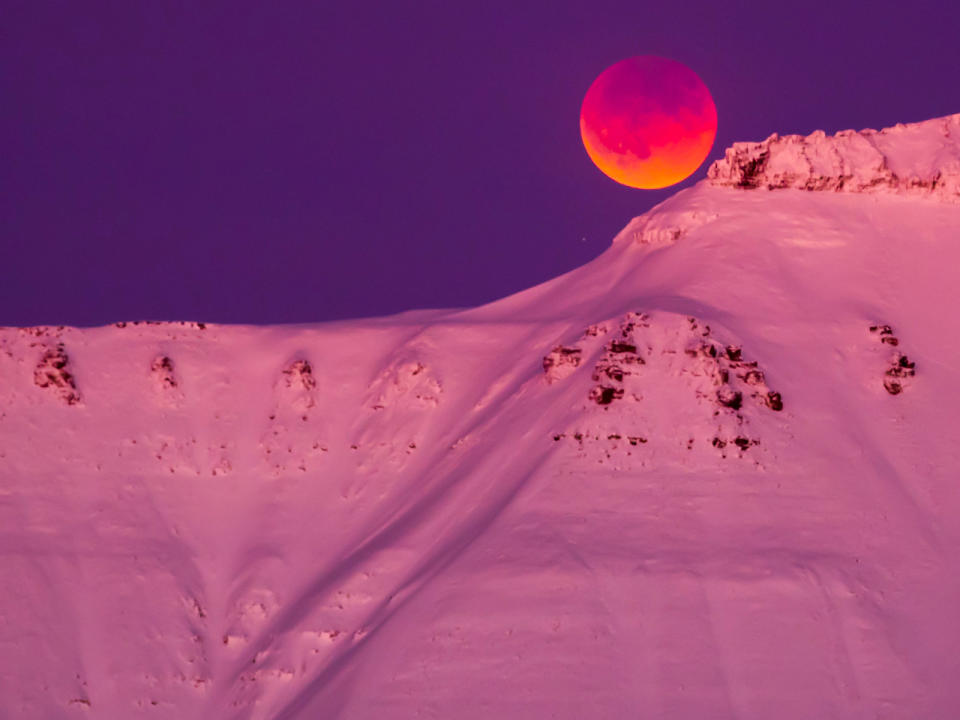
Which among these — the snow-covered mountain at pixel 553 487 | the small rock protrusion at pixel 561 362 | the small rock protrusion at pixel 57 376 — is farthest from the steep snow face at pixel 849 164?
the small rock protrusion at pixel 57 376

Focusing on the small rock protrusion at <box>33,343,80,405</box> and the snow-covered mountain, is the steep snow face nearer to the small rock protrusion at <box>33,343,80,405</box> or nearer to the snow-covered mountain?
the snow-covered mountain

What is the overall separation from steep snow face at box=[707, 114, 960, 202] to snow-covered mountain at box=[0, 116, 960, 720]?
20 centimetres

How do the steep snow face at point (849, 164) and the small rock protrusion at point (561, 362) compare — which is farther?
the steep snow face at point (849, 164)

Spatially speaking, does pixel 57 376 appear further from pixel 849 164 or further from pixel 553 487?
pixel 849 164

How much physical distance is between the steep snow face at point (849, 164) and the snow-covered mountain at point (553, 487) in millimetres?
196

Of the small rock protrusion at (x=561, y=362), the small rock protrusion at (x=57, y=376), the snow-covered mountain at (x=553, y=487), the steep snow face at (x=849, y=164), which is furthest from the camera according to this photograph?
the steep snow face at (x=849, y=164)

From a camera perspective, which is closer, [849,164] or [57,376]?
[57,376]

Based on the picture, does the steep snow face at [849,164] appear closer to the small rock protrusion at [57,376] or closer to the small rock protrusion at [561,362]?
the small rock protrusion at [561,362]

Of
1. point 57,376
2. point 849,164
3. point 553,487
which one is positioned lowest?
point 553,487

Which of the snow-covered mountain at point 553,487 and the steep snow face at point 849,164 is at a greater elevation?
the steep snow face at point 849,164

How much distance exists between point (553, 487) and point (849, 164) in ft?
113

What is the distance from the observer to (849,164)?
348 ft

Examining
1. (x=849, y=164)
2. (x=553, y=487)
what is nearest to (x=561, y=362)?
(x=553, y=487)

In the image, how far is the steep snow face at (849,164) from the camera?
105188 mm
